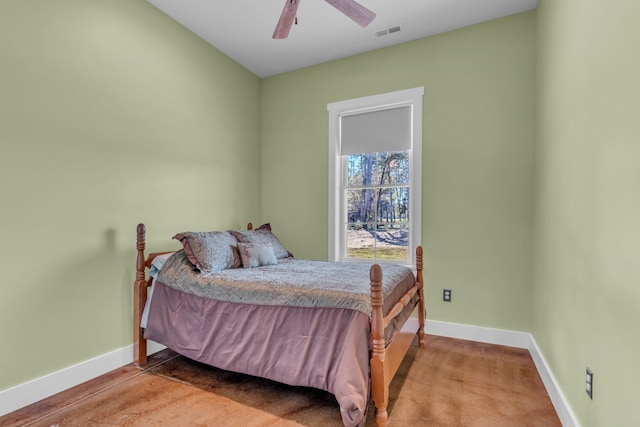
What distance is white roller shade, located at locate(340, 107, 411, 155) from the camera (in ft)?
11.2

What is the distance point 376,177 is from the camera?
363cm

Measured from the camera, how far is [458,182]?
314 cm

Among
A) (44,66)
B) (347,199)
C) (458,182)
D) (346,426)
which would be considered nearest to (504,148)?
(458,182)

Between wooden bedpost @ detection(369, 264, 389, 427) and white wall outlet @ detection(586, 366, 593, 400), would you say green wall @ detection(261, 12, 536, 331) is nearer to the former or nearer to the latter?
white wall outlet @ detection(586, 366, 593, 400)

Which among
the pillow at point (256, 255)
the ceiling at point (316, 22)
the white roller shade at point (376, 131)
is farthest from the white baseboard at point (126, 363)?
the ceiling at point (316, 22)

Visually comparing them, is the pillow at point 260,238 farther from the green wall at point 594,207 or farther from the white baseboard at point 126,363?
the green wall at point 594,207

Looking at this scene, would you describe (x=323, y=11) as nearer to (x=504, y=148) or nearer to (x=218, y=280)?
(x=504, y=148)

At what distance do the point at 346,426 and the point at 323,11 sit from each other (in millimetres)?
3200

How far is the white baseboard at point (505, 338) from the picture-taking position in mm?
2055

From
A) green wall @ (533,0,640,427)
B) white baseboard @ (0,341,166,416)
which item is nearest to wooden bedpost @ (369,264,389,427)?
green wall @ (533,0,640,427)

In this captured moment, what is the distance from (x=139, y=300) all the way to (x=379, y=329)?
1970 millimetres

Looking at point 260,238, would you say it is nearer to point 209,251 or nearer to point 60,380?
point 209,251

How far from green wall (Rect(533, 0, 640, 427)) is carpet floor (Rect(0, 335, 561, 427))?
13.2 inches

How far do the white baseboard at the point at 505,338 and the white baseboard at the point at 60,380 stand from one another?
283 cm
